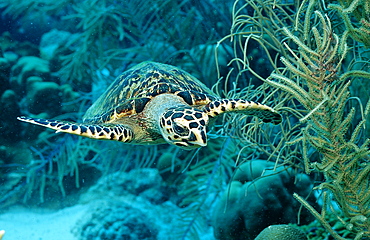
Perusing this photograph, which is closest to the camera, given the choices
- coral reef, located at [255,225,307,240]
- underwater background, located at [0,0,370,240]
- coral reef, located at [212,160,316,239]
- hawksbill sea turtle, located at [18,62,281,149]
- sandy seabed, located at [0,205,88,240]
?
hawksbill sea turtle, located at [18,62,281,149]

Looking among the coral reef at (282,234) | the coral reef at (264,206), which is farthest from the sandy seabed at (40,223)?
the coral reef at (282,234)

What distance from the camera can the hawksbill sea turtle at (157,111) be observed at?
235 centimetres

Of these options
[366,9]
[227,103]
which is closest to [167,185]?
[227,103]

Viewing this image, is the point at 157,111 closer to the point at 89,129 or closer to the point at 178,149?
the point at 89,129

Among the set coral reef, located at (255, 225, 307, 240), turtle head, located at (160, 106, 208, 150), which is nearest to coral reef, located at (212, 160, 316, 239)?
coral reef, located at (255, 225, 307, 240)

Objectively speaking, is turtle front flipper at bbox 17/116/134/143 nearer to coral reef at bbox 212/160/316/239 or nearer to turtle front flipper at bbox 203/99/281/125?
turtle front flipper at bbox 203/99/281/125

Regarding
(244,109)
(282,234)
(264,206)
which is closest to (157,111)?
(244,109)

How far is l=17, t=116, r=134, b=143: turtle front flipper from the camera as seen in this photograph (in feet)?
7.84

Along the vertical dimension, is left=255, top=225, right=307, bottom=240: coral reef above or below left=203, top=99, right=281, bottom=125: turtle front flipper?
below

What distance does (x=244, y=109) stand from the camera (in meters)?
2.46

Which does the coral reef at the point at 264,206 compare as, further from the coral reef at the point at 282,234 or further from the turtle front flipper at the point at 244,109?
the turtle front flipper at the point at 244,109

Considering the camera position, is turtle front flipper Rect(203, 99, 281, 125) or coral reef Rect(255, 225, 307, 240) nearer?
turtle front flipper Rect(203, 99, 281, 125)

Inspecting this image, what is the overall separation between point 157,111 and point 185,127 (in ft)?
1.71

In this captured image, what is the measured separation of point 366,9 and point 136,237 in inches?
190
